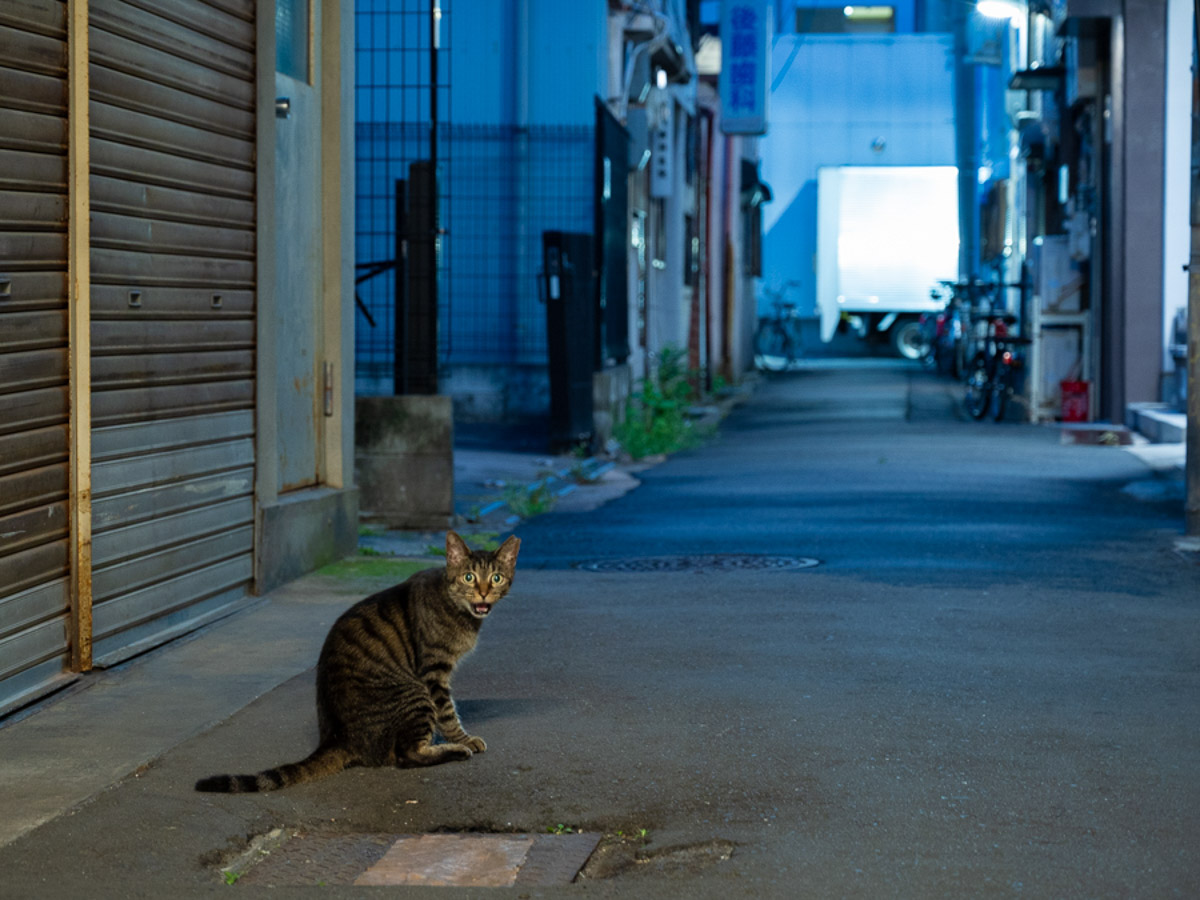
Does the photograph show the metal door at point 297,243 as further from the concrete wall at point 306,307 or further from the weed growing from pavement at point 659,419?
the weed growing from pavement at point 659,419

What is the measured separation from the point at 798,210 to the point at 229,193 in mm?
39294

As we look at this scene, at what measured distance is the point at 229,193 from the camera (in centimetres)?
784

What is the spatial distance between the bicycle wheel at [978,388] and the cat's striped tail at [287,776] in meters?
17.5

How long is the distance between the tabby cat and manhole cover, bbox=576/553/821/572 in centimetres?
396

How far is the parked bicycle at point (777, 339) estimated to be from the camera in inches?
1519

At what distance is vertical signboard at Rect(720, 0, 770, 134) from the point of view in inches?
1126

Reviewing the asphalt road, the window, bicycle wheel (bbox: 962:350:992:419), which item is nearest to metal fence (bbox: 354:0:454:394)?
bicycle wheel (bbox: 962:350:992:419)

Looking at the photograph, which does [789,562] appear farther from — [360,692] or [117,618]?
[360,692]

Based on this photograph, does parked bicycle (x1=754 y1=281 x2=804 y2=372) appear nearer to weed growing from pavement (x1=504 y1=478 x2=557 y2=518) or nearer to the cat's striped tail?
weed growing from pavement (x1=504 y1=478 x2=557 y2=518)

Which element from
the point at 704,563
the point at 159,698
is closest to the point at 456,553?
the point at 159,698

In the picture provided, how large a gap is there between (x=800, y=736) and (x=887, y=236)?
3767cm

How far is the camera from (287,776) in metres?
4.79

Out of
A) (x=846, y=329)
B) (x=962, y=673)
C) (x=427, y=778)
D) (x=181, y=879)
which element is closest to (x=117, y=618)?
(x=427, y=778)

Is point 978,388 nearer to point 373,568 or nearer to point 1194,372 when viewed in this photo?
point 1194,372
